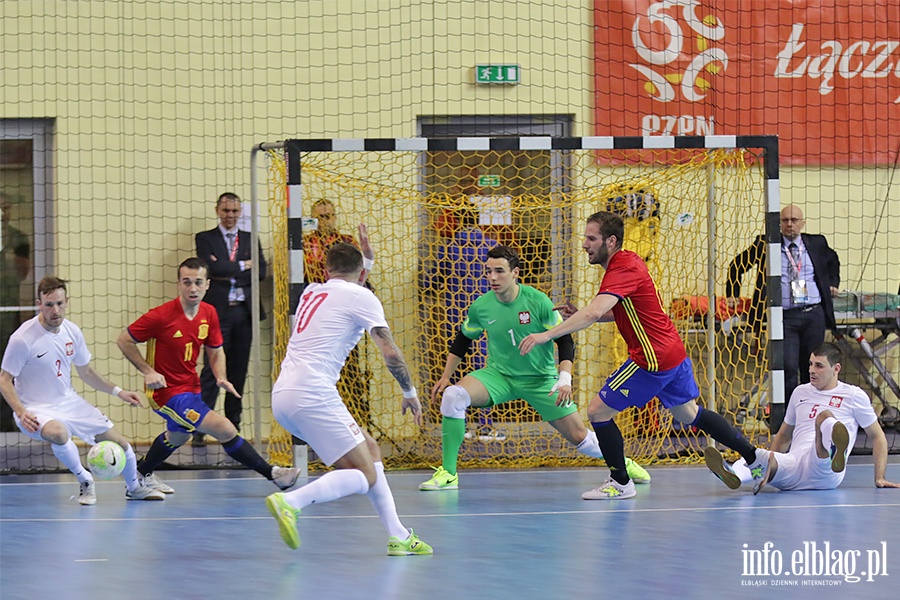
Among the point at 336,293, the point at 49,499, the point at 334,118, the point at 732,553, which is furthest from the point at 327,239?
the point at 732,553

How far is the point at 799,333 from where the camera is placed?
29.7 ft

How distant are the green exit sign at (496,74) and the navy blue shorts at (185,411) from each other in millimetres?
4323

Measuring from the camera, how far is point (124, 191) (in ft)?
33.4

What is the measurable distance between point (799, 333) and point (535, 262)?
2140mm

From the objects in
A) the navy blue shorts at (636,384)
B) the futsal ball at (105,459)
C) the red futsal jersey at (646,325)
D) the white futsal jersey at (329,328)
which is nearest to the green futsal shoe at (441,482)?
the navy blue shorts at (636,384)

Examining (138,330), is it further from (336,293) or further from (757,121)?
(757,121)

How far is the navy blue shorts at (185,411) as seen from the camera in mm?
7035

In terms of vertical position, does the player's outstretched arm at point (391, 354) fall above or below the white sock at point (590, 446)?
above

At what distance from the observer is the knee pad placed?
7488 mm

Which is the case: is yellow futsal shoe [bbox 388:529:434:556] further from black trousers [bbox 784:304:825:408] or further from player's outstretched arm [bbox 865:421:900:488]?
black trousers [bbox 784:304:825:408]

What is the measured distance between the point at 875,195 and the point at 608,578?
6718 millimetres

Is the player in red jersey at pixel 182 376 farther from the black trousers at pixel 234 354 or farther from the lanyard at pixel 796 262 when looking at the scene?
the lanyard at pixel 796 262

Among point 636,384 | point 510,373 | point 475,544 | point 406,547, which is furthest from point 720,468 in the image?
point 406,547

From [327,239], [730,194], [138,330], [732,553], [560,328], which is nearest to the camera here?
[732,553]
